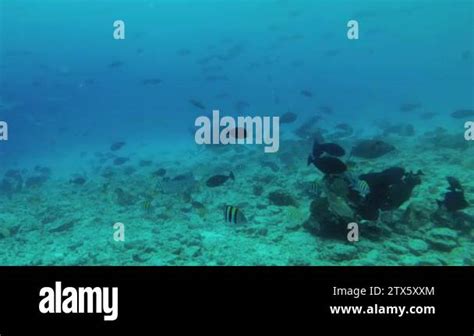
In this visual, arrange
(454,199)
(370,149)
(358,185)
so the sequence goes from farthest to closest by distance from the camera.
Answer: (370,149), (454,199), (358,185)

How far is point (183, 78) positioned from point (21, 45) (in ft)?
173

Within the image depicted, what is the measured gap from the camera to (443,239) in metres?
5.67

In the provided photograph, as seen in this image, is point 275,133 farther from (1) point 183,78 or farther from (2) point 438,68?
(2) point 438,68

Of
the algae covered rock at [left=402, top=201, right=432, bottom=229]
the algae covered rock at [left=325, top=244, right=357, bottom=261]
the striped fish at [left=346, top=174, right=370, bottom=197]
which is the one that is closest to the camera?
the algae covered rock at [left=325, top=244, right=357, bottom=261]

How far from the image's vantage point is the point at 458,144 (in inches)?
484

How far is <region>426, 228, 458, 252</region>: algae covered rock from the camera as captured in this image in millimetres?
5510

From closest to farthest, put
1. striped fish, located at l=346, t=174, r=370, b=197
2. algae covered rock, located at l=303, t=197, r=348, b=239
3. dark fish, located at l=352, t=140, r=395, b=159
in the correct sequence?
striped fish, located at l=346, t=174, r=370, b=197 < algae covered rock, located at l=303, t=197, r=348, b=239 < dark fish, located at l=352, t=140, r=395, b=159

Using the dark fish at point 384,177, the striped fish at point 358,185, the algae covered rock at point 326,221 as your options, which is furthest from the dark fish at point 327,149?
the algae covered rock at point 326,221

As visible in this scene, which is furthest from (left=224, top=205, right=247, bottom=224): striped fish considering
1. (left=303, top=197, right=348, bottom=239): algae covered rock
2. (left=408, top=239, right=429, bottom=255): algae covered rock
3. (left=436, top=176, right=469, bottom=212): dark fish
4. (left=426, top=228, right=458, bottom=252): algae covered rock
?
(left=436, top=176, right=469, bottom=212): dark fish

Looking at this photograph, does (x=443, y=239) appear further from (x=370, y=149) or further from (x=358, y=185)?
(x=370, y=149)

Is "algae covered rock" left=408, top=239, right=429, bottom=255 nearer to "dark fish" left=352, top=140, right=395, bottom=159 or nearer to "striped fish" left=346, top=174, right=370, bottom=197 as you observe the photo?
"striped fish" left=346, top=174, right=370, bottom=197

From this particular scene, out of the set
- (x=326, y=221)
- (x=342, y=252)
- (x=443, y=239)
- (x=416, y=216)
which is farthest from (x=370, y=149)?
(x=342, y=252)

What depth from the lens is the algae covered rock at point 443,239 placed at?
18.1 ft
